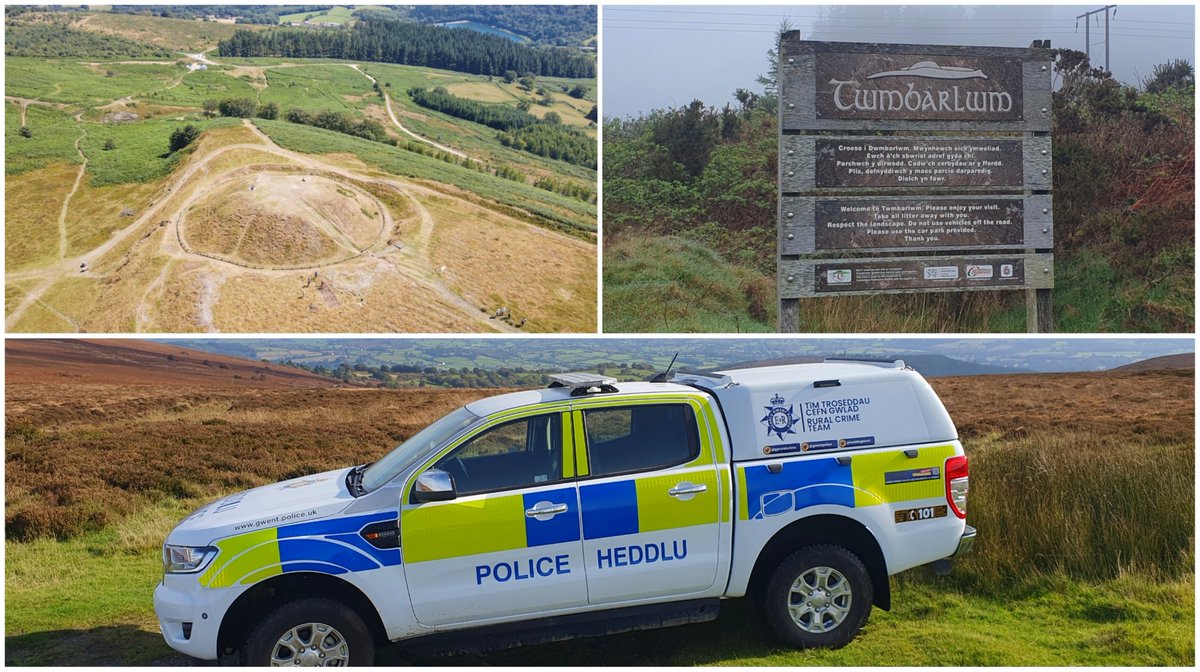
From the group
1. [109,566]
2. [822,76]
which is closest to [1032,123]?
[822,76]

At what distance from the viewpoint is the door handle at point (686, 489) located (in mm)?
5656

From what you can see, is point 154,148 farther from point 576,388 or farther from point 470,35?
point 576,388

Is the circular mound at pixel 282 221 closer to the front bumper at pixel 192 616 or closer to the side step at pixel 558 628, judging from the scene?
the front bumper at pixel 192 616

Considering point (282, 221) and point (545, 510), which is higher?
point (282, 221)

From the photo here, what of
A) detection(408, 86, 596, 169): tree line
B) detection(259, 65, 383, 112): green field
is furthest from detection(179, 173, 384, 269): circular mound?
detection(408, 86, 596, 169): tree line

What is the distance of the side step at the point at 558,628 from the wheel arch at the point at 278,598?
1.20 ft

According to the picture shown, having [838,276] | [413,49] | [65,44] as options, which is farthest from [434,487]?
[65,44]

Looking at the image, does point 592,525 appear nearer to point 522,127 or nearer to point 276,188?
point 276,188

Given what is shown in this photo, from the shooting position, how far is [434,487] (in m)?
5.29

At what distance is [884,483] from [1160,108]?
12625 mm

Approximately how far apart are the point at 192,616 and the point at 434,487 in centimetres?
148

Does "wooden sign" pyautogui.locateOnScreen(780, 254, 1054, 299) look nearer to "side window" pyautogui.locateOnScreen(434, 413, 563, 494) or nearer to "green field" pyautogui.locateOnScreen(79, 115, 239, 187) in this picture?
"side window" pyautogui.locateOnScreen(434, 413, 563, 494)

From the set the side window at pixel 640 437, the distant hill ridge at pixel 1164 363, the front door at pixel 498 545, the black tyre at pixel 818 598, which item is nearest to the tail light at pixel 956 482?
the black tyre at pixel 818 598

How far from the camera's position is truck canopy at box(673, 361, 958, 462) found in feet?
19.4
